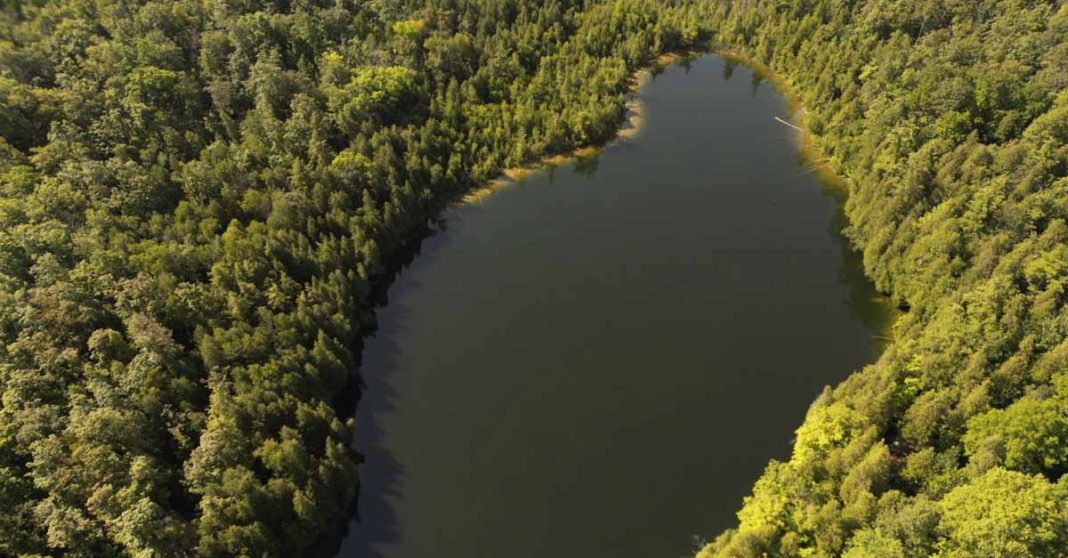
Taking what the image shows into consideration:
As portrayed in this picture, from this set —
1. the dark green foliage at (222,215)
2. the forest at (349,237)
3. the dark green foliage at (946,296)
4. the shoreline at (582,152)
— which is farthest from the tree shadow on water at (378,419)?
the dark green foliage at (946,296)

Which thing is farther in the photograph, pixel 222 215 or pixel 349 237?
pixel 349 237

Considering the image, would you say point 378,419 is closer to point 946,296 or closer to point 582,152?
point 582,152

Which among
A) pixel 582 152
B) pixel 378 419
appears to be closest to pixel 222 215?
pixel 378 419

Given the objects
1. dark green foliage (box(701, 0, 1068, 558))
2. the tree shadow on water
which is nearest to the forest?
dark green foliage (box(701, 0, 1068, 558))

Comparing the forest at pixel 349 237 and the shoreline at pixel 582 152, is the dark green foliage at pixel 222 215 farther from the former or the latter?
the shoreline at pixel 582 152

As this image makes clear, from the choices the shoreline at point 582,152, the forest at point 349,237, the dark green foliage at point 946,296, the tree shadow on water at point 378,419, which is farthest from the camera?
the shoreline at point 582,152

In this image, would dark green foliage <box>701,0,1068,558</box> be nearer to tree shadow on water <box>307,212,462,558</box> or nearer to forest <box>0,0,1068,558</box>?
forest <box>0,0,1068,558</box>

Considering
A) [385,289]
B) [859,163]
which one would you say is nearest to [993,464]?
[859,163]

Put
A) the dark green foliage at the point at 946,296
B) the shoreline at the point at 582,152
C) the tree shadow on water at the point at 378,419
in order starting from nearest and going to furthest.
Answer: the dark green foliage at the point at 946,296 → the tree shadow on water at the point at 378,419 → the shoreline at the point at 582,152
